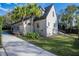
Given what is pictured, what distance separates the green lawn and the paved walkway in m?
0.07

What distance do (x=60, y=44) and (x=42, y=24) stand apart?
0.35m

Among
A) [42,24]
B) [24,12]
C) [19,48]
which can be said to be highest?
[24,12]

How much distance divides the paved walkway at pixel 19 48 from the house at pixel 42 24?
0.13 meters

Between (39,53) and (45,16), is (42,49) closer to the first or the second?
(39,53)

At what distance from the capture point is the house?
4012 mm

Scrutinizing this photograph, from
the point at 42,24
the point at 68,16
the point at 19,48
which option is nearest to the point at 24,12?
the point at 42,24

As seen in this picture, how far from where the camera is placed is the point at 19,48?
3.99 m

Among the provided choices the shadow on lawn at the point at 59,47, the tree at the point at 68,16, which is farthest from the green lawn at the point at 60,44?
the tree at the point at 68,16

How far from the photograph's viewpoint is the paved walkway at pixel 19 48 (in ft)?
13.0

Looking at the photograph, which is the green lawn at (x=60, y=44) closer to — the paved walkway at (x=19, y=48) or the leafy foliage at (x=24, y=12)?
the paved walkway at (x=19, y=48)

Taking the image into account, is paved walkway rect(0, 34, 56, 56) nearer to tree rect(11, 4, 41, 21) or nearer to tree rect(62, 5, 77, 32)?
tree rect(11, 4, 41, 21)

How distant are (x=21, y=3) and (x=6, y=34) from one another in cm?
44

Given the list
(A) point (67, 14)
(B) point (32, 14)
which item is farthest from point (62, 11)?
(B) point (32, 14)

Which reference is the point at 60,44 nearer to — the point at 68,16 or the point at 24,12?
the point at 68,16
